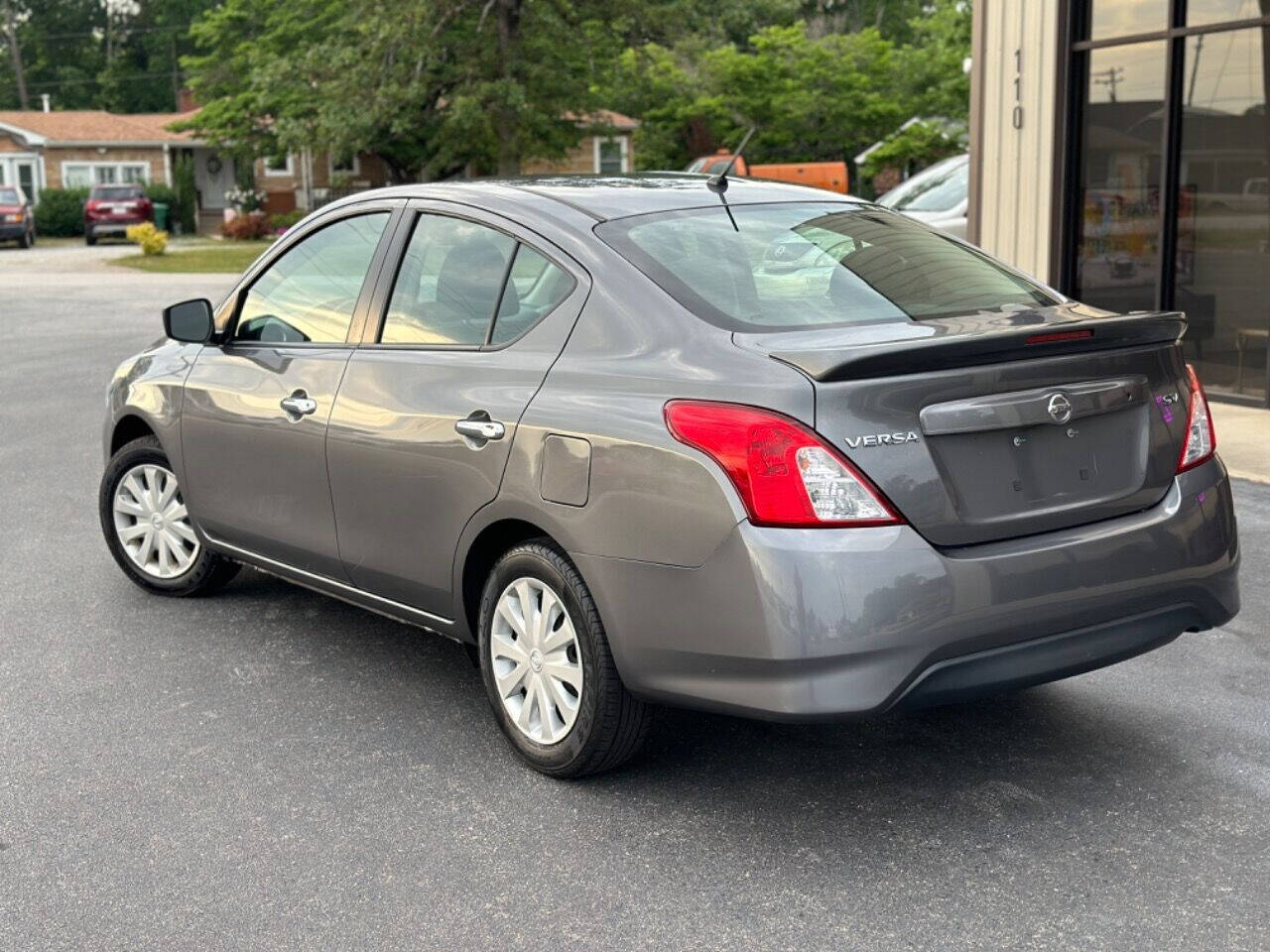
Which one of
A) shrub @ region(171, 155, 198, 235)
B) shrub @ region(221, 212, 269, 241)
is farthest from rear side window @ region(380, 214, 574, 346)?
shrub @ region(171, 155, 198, 235)

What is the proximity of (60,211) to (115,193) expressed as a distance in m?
5.66

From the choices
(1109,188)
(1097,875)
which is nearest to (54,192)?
(1109,188)

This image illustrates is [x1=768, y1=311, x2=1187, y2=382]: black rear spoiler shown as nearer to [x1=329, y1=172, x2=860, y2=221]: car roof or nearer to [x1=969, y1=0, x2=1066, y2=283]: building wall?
[x1=329, y1=172, x2=860, y2=221]: car roof

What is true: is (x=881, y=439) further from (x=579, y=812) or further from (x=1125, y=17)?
(x=1125, y=17)

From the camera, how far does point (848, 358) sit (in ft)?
12.0

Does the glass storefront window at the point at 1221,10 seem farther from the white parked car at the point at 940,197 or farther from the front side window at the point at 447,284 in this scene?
the front side window at the point at 447,284

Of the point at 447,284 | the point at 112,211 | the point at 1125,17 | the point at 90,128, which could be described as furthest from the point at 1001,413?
the point at 90,128

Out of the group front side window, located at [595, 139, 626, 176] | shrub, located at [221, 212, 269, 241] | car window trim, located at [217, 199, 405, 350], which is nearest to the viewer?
car window trim, located at [217, 199, 405, 350]

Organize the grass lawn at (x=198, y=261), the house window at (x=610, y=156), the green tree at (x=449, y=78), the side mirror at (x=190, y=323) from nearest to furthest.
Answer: the side mirror at (x=190, y=323) → the green tree at (x=449, y=78) → the grass lawn at (x=198, y=261) → the house window at (x=610, y=156)

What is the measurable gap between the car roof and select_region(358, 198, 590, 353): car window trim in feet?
0.16

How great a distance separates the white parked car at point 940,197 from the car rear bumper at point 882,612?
40.2 feet

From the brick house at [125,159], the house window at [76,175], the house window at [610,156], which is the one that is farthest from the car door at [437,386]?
the house window at [76,175]

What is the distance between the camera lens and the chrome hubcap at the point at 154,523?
6.18 metres

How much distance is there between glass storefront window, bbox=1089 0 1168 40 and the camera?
11781mm
